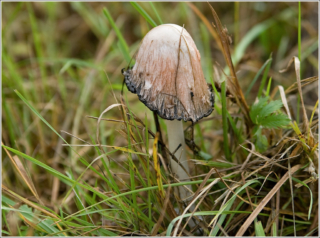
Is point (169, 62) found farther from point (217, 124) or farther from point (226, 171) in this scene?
point (217, 124)

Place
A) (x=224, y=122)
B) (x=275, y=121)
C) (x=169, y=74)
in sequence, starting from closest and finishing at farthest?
1. (x=169, y=74)
2. (x=275, y=121)
3. (x=224, y=122)

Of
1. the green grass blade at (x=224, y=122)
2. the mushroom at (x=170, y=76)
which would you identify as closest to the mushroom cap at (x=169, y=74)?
the mushroom at (x=170, y=76)

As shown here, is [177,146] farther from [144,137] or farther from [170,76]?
[170,76]

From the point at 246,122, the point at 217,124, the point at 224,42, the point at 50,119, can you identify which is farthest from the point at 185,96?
the point at 50,119

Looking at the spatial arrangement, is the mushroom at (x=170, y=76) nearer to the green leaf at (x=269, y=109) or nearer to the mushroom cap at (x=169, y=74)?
the mushroom cap at (x=169, y=74)

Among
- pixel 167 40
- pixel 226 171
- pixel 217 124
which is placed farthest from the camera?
pixel 217 124

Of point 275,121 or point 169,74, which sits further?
point 275,121

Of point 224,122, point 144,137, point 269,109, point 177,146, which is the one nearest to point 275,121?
point 269,109
